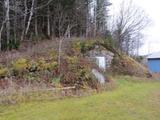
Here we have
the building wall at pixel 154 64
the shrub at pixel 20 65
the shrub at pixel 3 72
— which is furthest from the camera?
the building wall at pixel 154 64

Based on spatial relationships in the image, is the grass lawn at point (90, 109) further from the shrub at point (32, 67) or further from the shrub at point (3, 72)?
the shrub at point (32, 67)

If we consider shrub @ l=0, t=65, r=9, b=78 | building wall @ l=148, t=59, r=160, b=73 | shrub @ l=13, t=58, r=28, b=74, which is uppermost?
shrub @ l=13, t=58, r=28, b=74

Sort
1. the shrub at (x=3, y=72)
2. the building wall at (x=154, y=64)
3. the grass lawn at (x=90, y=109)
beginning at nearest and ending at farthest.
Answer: the grass lawn at (x=90, y=109)
the shrub at (x=3, y=72)
the building wall at (x=154, y=64)

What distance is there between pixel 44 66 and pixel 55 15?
639 inches

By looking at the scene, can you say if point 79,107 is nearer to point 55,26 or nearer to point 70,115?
point 70,115

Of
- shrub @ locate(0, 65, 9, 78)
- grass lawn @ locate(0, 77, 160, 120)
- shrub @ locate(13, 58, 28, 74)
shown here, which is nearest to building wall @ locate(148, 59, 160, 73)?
shrub @ locate(13, 58, 28, 74)

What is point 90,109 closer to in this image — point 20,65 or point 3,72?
point 3,72

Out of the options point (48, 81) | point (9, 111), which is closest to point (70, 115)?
point (9, 111)

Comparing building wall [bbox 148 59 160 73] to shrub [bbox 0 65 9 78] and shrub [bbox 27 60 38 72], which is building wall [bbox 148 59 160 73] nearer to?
shrub [bbox 27 60 38 72]

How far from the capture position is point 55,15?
107ft

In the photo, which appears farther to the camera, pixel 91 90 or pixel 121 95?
pixel 91 90

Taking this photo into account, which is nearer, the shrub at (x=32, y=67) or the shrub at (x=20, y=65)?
the shrub at (x=20, y=65)

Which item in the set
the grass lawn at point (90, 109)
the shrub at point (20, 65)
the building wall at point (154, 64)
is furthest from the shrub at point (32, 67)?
the building wall at point (154, 64)

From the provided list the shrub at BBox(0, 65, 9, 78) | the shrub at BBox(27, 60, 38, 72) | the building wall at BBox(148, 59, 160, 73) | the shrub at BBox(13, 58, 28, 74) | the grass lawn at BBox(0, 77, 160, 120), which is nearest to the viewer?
the grass lawn at BBox(0, 77, 160, 120)
